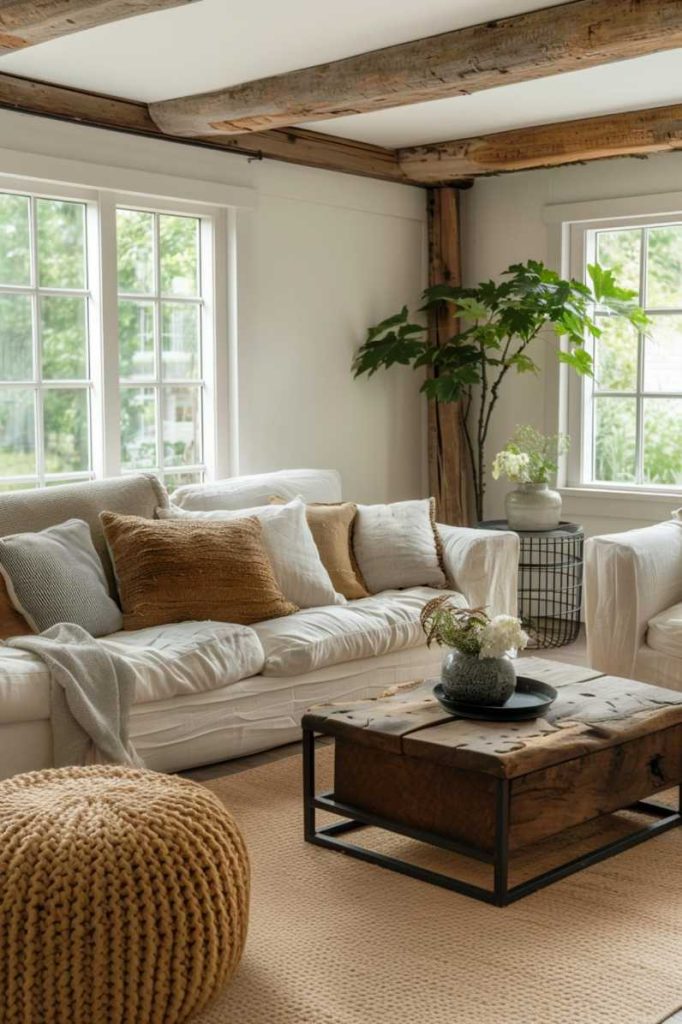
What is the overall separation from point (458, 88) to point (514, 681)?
7.03ft

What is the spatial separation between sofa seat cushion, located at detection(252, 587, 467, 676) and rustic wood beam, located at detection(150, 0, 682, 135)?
180cm

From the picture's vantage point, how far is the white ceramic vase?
5.33 m

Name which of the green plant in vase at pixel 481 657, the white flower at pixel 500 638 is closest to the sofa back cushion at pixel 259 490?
the green plant in vase at pixel 481 657

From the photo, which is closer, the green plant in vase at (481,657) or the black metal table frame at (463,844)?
the black metal table frame at (463,844)

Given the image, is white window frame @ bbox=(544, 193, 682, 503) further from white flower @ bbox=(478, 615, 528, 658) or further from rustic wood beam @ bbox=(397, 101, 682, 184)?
white flower @ bbox=(478, 615, 528, 658)

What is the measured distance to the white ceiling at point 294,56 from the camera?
369 cm

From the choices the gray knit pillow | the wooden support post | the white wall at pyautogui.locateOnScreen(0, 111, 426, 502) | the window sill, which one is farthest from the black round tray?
the wooden support post

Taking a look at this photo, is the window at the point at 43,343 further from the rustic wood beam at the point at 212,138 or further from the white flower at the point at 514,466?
the white flower at the point at 514,466

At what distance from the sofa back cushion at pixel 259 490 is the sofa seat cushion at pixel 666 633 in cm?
154

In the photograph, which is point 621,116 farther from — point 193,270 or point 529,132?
point 193,270

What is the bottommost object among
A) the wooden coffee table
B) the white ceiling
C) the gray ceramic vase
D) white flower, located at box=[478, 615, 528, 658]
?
the wooden coffee table

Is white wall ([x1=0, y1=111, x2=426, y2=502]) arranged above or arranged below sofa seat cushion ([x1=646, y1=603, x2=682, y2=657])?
above

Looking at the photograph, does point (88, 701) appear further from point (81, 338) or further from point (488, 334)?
point (488, 334)

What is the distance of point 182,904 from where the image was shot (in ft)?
7.29
